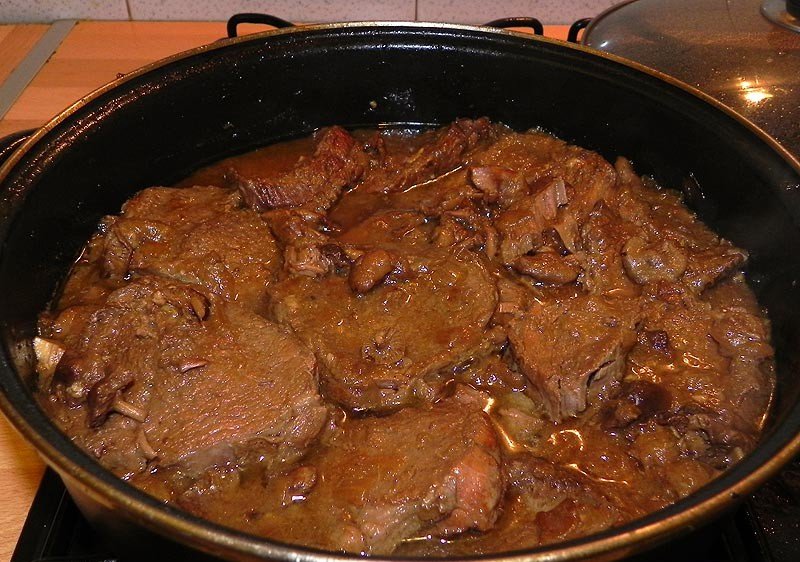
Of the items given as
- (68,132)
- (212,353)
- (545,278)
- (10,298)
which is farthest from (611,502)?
(68,132)

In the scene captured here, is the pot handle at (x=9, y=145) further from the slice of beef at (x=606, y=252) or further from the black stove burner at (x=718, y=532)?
the slice of beef at (x=606, y=252)

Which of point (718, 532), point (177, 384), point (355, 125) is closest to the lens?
point (718, 532)

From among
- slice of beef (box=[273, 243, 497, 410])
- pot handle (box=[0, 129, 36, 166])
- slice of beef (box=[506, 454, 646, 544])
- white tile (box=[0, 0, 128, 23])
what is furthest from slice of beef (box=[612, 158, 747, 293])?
white tile (box=[0, 0, 128, 23])

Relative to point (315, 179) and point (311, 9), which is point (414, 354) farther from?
point (311, 9)

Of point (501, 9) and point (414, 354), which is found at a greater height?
point (501, 9)

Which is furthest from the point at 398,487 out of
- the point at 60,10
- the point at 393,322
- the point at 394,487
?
the point at 60,10

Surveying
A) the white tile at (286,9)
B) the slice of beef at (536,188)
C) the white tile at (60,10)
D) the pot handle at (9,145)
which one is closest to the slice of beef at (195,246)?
the pot handle at (9,145)
